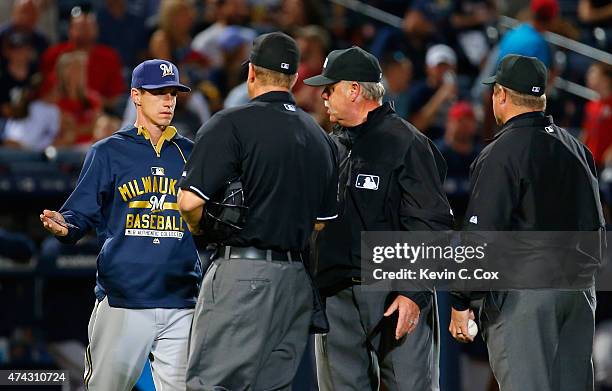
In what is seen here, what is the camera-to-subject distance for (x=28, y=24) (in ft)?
33.8

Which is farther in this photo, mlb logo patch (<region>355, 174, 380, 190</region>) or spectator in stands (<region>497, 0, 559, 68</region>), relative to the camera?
spectator in stands (<region>497, 0, 559, 68</region>)

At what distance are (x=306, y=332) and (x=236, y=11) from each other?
645cm

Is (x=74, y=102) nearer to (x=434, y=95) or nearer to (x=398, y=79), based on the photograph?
(x=398, y=79)

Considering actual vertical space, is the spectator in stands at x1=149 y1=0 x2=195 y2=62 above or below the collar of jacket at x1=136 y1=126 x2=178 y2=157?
above

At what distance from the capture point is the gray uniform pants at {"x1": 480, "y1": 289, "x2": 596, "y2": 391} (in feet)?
16.0

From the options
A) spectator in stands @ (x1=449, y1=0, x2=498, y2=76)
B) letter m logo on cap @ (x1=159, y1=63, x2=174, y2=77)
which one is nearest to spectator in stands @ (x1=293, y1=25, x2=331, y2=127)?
spectator in stands @ (x1=449, y1=0, x2=498, y2=76)

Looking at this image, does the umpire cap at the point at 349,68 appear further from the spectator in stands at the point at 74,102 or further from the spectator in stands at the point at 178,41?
the spectator in stands at the point at 178,41

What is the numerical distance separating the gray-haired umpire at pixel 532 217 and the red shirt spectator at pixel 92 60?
18.6ft

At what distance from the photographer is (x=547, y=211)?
16.0 feet

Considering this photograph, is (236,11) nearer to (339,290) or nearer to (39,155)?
(39,155)

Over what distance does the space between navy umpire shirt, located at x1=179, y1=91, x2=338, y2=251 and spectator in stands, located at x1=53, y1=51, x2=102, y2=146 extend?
15.7ft

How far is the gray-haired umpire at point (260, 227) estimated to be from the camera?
453 cm

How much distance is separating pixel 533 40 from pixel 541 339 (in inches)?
187

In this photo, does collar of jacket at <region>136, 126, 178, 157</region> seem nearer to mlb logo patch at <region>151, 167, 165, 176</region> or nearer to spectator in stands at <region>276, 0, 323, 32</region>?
mlb logo patch at <region>151, 167, 165, 176</region>
